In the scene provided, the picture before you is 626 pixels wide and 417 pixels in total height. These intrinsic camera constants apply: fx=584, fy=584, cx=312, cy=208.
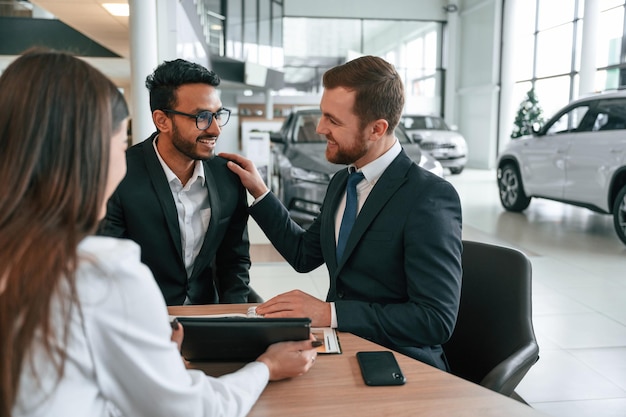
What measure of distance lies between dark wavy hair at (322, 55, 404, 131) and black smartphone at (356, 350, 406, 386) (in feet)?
2.58

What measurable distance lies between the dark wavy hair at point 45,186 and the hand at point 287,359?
549mm

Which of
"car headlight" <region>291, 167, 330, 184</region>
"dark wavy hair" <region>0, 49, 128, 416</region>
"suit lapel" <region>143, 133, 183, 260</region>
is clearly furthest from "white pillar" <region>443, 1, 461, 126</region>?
"dark wavy hair" <region>0, 49, 128, 416</region>

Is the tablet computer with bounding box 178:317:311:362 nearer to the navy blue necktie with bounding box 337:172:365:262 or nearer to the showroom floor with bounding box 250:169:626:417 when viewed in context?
the navy blue necktie with bounding box 337:172:365:262

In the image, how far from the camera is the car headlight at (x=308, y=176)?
601 centimetres

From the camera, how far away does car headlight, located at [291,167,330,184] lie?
6.01 meters

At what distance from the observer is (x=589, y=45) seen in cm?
1224

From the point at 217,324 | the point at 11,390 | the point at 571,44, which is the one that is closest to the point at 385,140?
the point at 217,324

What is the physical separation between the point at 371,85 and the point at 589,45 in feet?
40.0

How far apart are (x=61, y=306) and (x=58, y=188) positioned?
0.54 feet

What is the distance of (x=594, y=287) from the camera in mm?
4602

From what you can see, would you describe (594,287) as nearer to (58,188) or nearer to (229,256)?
(229,256)

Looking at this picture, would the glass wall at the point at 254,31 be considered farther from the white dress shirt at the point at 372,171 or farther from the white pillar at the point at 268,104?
the white dress shirt at the point at 372,171

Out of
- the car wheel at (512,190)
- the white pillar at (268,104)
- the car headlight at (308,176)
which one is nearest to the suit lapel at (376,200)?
the car headlight at (308,176)

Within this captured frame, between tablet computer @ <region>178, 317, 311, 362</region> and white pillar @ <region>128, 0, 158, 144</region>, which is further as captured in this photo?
white pillar @ <region>128, 0, 158, 144</region>
